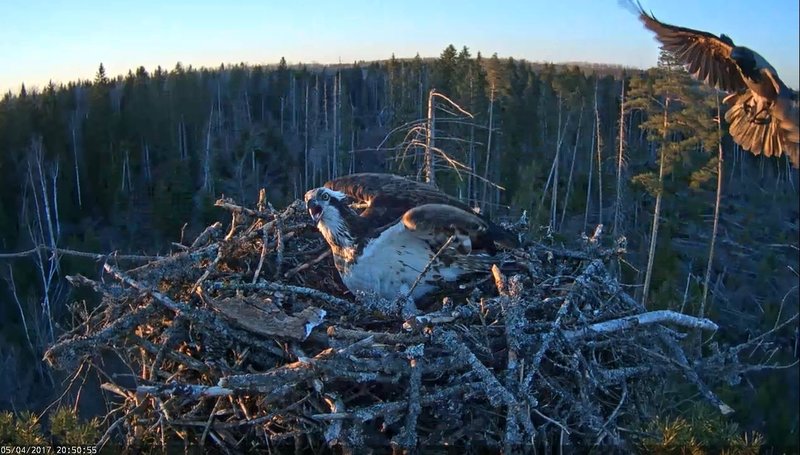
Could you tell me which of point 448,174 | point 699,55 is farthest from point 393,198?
point 448,174

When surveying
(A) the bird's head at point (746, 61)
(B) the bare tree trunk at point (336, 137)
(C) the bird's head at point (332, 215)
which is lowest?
(B) the bare tree trunk at point (336, 137)

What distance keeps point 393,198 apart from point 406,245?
531 mm

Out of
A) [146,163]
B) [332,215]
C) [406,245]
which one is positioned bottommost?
[146,163]

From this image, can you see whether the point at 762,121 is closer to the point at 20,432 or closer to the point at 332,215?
the point at 332,215

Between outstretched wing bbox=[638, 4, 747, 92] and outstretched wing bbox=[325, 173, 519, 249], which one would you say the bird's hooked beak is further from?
outstretched wing bbox=[638, 4, 747, 92]

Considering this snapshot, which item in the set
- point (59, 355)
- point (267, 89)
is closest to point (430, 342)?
point (59, 355)

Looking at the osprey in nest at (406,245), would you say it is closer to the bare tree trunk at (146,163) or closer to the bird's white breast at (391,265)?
the bird's white breast at (391,265)

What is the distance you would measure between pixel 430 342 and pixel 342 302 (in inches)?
33.6

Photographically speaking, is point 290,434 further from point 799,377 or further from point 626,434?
point 799,377

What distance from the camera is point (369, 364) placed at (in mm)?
3621

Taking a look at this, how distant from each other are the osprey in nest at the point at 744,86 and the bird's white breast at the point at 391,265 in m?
2.11

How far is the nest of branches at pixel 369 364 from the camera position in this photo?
3545mm

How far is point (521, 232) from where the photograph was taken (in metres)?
6.29

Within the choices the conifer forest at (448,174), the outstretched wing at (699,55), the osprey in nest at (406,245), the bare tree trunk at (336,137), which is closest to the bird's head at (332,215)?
the osprey in nest at (406,245)
